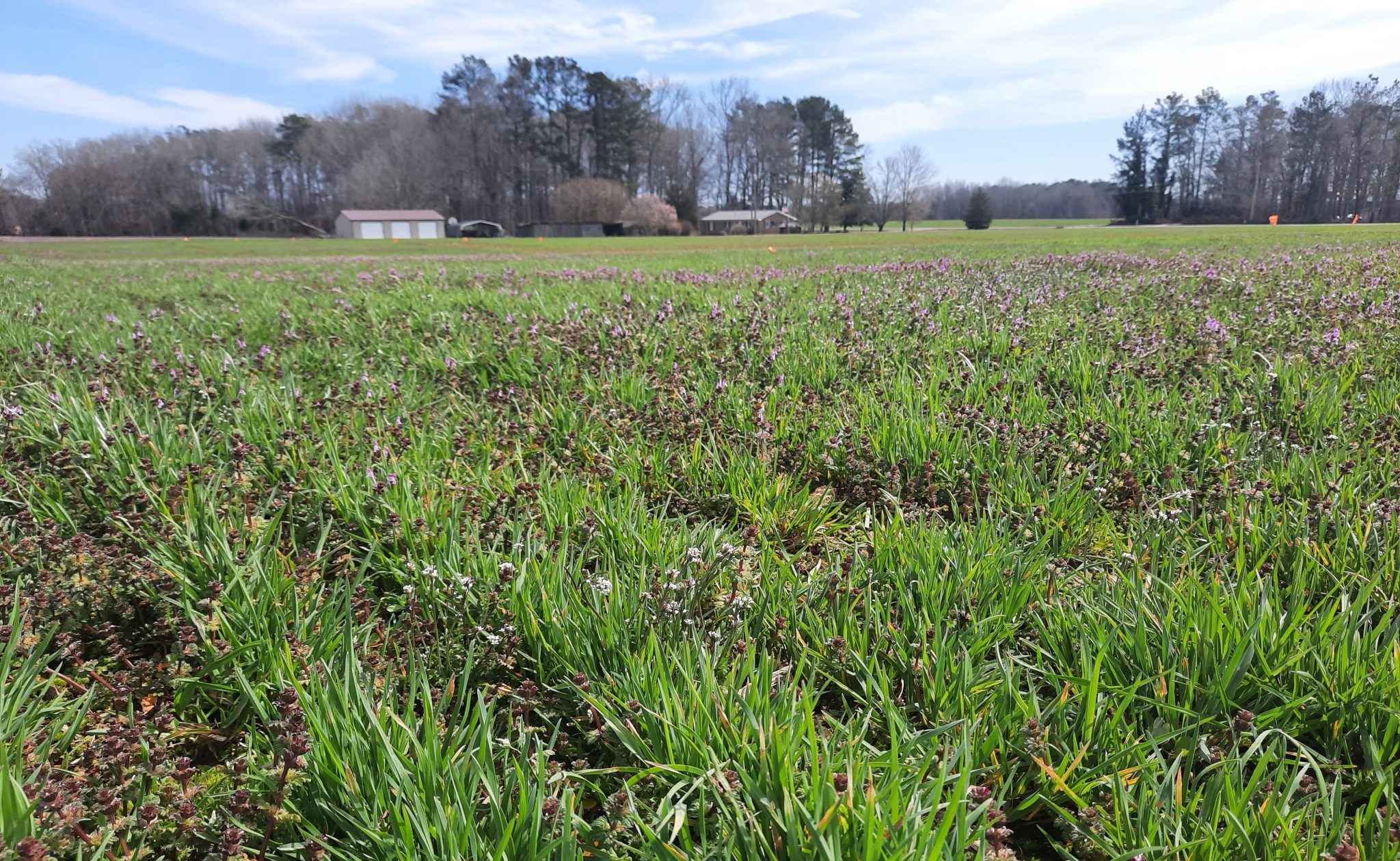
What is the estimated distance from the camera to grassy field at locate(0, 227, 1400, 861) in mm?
1439

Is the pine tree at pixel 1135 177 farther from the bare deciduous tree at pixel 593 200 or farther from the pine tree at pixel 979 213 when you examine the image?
the bare deciduous tree at pixel 593 200

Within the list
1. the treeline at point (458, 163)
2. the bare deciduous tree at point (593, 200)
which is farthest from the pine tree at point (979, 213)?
the bare deciduous tree at point (593, 200)

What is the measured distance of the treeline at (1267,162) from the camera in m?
69.9

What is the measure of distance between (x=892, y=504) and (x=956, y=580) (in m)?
0.93

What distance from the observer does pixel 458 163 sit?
330 feet

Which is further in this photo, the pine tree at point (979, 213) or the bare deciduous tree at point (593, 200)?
the bare deciduous tree at point (593, 200)

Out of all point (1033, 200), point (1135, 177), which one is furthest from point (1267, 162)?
point (1033, 200)

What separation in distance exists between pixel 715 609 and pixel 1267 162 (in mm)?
105211

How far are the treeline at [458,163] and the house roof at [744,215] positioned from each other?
2612 mm

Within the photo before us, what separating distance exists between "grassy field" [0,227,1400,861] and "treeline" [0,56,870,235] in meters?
85.6

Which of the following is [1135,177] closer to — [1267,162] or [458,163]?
[1267,162]

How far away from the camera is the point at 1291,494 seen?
2.81 metres

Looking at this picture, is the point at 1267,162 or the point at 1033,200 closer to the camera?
the point at 1267,162

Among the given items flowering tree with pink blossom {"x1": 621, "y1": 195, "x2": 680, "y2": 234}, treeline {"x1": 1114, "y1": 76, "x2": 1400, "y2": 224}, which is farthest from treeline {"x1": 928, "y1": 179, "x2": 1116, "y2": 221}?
flowering tree with pink blossom {"x1": 621, "y1": 195, "x2": 680, "y2": 234}
